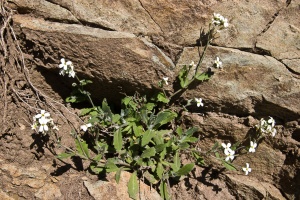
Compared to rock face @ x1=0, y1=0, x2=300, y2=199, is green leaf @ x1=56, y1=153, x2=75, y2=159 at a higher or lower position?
lower

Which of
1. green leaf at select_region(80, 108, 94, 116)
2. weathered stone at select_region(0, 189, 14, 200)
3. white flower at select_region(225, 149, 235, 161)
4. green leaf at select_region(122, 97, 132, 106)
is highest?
green leaf at select_region(122, 97, 132, 106)

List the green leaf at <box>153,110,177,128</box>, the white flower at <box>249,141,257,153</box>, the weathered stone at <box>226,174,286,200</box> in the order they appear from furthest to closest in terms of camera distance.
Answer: the weathered stone at <box>226,174,286,200</box> → the white flower at <box>249,141,257,153</box> → the green leaf at <box>153,110,177,128</box>

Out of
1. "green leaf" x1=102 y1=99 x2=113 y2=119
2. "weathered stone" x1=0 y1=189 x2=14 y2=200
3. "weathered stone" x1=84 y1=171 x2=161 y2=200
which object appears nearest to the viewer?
"weathered stone" x1=0 y1=189 x2=14 y2=200

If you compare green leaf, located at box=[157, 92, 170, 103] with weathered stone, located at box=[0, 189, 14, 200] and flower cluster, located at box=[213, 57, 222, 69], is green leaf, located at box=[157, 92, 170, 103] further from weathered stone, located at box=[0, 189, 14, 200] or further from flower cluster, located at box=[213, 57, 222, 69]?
weathered stone, located at box=[0, 189, 14, 200]

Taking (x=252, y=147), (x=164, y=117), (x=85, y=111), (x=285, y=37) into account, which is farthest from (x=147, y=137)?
(x=285, y=37)

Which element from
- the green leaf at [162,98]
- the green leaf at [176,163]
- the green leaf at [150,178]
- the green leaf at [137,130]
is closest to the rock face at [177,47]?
the green leaf at [162,98]

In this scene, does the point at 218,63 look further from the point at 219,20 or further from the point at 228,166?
the point at 228,166

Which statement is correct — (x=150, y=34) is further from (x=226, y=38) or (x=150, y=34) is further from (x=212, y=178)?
(x=212, y=178)

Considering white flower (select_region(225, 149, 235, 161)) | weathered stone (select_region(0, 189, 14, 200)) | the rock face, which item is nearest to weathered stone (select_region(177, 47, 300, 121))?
the rock face
